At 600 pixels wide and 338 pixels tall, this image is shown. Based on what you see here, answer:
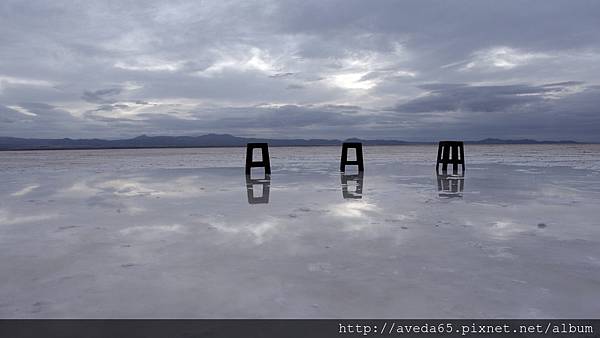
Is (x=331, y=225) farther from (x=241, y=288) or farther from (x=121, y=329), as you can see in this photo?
(x=121, y=329)

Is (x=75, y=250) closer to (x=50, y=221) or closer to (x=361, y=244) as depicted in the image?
(x=50, y=221)

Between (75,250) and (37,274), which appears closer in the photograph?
(37,274)

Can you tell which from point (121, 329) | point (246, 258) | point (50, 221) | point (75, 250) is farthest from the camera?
point (50, 221)

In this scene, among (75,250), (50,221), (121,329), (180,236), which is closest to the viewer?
(121,329)

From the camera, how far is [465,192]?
32.7 feet

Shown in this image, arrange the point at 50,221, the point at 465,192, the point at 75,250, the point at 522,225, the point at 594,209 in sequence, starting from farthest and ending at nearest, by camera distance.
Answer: the point at 465,192 → the point at 594,209 → the point at 50,221 → the point at 522,225 → the point at 75,250

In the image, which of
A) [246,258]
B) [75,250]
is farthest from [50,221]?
[246,258]

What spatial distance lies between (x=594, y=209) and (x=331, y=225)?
4.83 m

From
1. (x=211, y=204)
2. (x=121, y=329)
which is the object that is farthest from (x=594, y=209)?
(x=121, y=329)

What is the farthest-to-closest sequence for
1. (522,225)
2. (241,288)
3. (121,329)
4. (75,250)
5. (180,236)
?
(522,225) < (180,236) < (75,250) < (241,288) < (121,329)

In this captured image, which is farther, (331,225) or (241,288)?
(331,225)

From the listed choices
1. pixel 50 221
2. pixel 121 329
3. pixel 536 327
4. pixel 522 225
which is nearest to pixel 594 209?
pixel 522 225

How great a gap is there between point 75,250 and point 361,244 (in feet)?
10.5

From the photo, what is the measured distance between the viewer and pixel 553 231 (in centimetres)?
549
